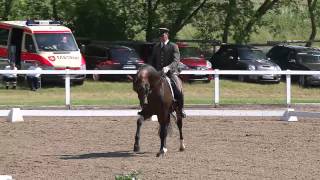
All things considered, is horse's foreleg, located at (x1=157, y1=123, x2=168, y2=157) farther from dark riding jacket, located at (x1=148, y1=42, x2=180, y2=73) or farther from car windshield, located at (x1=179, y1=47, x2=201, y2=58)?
car windshield, located at (x1=179, y1=47, x2=201, y2=58)

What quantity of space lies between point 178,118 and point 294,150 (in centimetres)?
230

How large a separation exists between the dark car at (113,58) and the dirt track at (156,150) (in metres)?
14.7

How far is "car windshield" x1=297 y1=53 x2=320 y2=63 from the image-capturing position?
37.7 meters

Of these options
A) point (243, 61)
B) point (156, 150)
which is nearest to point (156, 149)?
point (156, 150)

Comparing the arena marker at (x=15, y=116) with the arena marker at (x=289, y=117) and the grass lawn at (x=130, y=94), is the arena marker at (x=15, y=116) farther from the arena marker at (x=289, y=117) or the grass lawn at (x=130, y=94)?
the arena marker at (x=289, y=117)

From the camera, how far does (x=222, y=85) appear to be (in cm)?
3497

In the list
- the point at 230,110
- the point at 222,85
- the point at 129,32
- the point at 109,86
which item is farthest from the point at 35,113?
the point at 129,32

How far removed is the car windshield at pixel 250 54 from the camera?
38344 millimetres

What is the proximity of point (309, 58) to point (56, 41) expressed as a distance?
12344 mm

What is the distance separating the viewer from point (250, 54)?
38688 mm

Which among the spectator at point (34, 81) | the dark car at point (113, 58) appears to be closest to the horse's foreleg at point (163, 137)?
the spectator at point (34, 81)

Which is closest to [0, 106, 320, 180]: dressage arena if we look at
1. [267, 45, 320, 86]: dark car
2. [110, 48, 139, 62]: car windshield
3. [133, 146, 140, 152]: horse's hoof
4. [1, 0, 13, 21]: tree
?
→ [133, 146, 140, 152]: horse's hoof

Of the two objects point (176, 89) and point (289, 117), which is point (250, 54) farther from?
point (176, 89)

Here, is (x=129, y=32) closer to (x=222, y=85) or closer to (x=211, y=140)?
(x=222, y=85)
